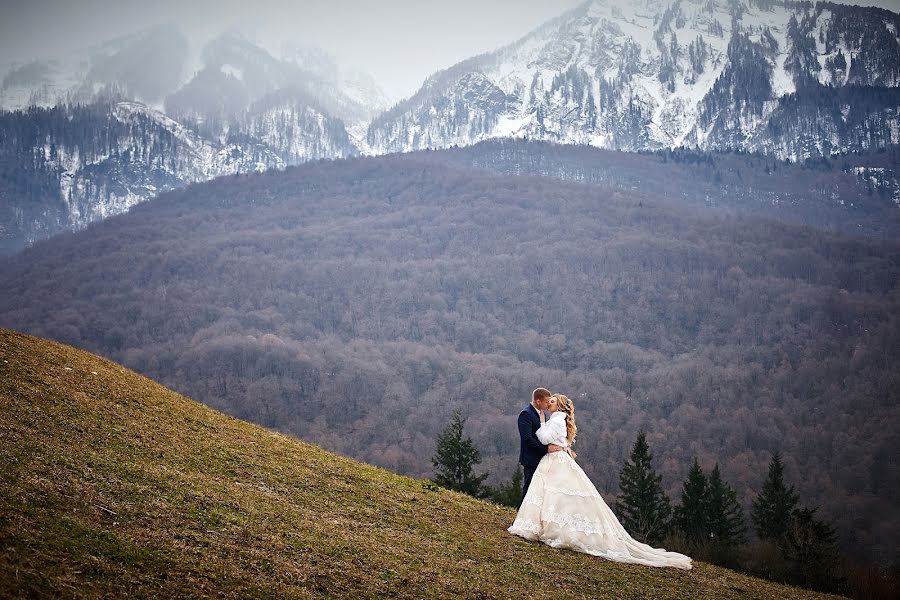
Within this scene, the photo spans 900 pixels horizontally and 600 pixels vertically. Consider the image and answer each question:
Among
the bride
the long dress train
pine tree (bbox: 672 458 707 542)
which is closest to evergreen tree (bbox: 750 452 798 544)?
pine tree (bbox: 672 458 707 542)

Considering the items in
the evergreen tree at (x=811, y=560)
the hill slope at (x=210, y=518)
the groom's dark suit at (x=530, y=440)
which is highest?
the groom's dark suit at (x=530, y=440)

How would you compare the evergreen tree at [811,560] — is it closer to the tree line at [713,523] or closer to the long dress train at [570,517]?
the tree line at [713,523]

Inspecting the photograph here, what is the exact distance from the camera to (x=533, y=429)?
19234 mm

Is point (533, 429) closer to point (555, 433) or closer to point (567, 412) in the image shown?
point (555, 433)

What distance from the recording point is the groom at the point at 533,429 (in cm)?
1909

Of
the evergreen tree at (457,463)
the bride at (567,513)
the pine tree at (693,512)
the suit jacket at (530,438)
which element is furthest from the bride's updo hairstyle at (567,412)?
the pine tree at (693,512)

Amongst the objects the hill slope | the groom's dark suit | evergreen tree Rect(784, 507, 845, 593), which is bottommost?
evergreen tree Rect(784, 507, 845, 593)

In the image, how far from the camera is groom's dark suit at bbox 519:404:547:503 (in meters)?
19.2

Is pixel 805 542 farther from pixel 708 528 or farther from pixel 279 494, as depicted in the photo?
pixel 279 494

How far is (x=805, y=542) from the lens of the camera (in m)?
43.8

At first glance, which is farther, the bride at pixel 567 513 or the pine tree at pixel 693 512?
the pine tree at pixel 693 512

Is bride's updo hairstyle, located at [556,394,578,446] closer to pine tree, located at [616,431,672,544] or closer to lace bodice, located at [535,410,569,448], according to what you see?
lace bodice, located at [535,410,569,448]

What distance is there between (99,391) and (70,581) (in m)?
10.9

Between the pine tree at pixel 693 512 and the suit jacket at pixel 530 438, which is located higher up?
the suit jacket at pixel 530 438
